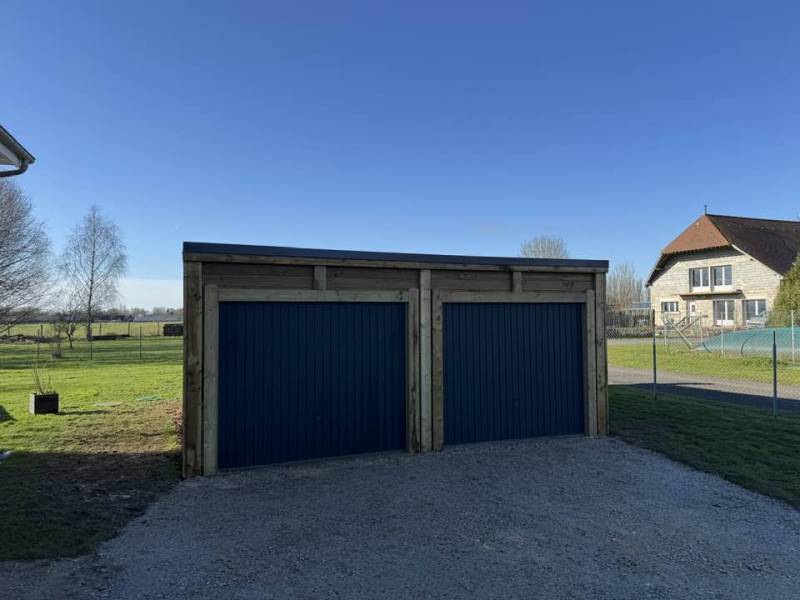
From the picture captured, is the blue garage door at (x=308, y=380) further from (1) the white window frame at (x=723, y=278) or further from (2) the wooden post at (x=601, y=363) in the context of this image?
(1) the white window frame at (x=723, y=278)

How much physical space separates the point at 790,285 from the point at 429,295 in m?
23.1

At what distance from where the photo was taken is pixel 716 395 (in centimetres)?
1172

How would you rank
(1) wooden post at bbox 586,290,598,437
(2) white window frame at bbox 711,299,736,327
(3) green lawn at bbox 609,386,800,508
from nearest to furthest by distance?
(3) green lawn at bbox 609,386,800,508
(1) wooden post at bbox 586,290,598,437
(2) white window frame at bbox 711,299,736,327

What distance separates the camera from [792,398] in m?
11.2

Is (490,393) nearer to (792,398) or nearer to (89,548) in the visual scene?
(89,548)

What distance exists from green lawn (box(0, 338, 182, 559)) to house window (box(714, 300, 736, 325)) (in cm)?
3655

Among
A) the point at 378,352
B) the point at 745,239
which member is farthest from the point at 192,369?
the point at 745,239

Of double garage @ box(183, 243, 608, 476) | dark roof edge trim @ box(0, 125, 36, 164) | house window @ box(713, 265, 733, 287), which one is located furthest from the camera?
house window @ box(713, 265, 733, 287)

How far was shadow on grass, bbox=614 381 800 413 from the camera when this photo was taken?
404 inches

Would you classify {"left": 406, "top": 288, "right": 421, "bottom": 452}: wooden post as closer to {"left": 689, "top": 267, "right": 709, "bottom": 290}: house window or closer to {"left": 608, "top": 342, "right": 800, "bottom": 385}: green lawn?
{"left": 608, "top": 342, "right": 800, "bottom": 385}: green lawn

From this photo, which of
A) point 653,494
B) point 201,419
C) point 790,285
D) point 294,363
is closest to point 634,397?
point 653,494

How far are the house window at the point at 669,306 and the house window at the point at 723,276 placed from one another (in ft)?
12.4

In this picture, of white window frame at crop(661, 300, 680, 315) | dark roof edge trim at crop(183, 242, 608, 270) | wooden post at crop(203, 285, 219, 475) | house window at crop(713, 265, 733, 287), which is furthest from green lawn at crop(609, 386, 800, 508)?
white window frame at crop(661, 300, 680, 315)

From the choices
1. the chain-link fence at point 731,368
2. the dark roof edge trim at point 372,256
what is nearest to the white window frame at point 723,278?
the chain-link fence at point 731,368
